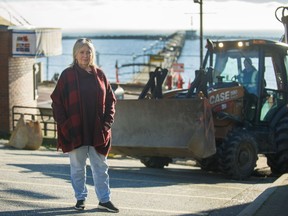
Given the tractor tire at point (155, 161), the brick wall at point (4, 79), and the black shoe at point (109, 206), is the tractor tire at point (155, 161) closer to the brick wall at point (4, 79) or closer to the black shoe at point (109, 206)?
the black shoe at point (109, 206)

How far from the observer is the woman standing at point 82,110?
7074 millimetres

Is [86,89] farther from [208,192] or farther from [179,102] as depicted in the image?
[179,102]

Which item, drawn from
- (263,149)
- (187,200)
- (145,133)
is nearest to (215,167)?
(263,149)

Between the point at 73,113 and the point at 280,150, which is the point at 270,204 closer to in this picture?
the point at 73,113

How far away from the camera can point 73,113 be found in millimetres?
7070

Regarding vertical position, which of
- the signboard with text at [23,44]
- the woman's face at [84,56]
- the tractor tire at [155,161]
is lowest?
the tractor tire at [155,161]

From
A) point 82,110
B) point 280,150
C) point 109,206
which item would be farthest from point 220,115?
point 82,110

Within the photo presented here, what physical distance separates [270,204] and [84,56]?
9.34ft

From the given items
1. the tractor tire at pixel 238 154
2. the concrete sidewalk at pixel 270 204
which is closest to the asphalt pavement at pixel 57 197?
the concrete sidewalk at pixel 270 204

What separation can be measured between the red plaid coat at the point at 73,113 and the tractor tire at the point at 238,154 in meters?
4.97

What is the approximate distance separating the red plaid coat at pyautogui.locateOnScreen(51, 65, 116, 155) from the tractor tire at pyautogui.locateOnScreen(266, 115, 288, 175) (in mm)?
6549

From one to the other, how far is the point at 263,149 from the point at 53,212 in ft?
21.8

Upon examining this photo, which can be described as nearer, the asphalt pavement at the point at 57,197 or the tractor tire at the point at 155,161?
the asphalt pavement at the point at 57,197

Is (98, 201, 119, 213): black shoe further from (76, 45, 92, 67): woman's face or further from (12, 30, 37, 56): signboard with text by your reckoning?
(12, 30, 37, 56): signboard with text
